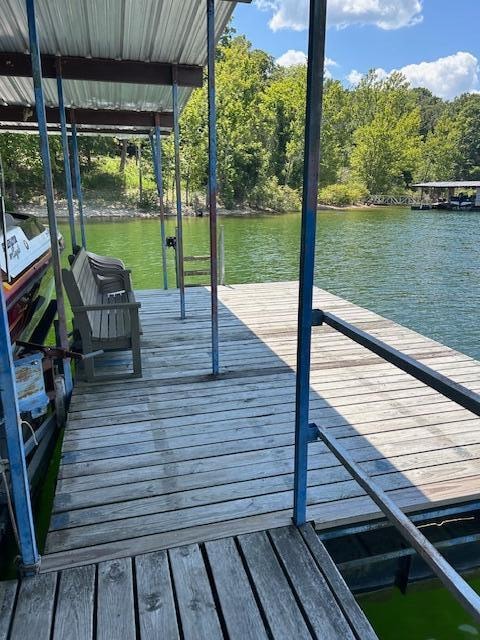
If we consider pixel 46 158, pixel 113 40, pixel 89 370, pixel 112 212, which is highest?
pixel 113 40

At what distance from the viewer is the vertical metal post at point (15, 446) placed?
52.1 inches

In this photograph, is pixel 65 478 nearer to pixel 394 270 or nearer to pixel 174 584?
pixel 174 584

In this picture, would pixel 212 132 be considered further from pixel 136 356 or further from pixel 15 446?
pixel 15 446

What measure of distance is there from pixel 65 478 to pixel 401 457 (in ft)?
5.38

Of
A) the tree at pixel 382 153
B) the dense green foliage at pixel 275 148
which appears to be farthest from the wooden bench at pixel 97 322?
the tree at pixel 382 153

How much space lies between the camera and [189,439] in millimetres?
2473

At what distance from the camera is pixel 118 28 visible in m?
3.23

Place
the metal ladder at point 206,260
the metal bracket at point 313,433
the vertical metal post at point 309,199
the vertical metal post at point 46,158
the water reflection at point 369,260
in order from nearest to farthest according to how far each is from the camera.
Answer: the vertical metal post at point 309,199, the metal bracket at point 313,433, the vertical metal post at point 46,158, the metal ladder at point 206,260, the water reflection at point 369,260

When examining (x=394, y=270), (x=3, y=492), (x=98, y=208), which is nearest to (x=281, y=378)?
(x=3, y=492)

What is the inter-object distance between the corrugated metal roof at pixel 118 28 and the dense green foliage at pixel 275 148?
2036cm

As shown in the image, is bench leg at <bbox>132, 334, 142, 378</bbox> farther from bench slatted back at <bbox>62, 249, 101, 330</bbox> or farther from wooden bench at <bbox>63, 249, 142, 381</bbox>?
bench slatted back at <bbox>62, 249, 101, 330</bbox>

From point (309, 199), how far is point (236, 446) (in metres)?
1.49

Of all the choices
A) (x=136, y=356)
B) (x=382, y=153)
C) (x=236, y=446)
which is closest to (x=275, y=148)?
(x=382, y=153)

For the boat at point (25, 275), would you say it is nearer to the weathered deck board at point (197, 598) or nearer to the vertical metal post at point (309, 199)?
the weathered deck board at point (197, 598)
